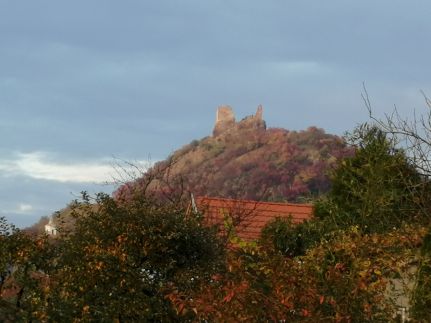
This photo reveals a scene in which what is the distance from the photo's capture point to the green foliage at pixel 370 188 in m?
22.0

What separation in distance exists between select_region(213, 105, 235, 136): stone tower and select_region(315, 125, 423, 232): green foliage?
104m

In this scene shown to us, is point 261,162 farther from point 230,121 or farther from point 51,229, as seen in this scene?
point 51,229

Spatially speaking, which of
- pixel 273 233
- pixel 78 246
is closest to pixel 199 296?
pixel 78 246

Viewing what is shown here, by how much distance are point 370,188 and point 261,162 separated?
233ft

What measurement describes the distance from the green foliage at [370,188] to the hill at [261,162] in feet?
156

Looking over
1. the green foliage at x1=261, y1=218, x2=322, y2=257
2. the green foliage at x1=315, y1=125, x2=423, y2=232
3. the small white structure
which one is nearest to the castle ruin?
the small white structure

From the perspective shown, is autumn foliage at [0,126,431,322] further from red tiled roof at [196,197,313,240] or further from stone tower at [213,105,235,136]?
stone tower at [213,105,235,136]

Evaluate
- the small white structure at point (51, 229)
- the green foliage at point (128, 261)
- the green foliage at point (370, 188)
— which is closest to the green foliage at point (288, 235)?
the green foliage at point (370, 188)

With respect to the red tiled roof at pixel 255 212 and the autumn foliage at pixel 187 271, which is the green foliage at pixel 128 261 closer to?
the autumn foliage at pixel 187 271

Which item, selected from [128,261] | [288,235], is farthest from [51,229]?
[128,261]

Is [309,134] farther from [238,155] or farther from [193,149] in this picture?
[193,149]

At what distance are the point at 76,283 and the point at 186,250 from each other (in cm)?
323

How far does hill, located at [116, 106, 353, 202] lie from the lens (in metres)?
80.9

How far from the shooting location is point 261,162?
3688 inches
